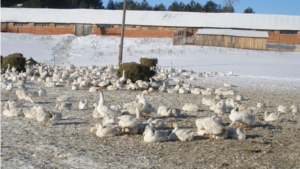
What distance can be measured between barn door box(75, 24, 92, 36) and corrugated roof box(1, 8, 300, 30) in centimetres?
65

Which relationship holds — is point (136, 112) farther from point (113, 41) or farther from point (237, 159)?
point (113, 41)

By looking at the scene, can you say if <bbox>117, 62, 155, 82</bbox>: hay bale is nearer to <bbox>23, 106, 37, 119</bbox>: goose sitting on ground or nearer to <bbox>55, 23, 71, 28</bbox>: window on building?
<bbox>23, 106, 37, 119</bbox>: goose sitting on ground

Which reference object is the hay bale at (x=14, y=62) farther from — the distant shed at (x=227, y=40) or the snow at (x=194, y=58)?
the distant shed at (x=227, y=40)

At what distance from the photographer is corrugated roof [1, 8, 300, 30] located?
51.7 metres

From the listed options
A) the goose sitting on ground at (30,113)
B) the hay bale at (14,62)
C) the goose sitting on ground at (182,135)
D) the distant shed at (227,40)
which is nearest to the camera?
the goose sitting on ground at (182,135)

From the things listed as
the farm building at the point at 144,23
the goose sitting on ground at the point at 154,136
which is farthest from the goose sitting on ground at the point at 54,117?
the farm building at the point at 144,23

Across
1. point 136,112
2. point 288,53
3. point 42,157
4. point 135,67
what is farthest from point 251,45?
point 42,157

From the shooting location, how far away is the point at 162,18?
55.1 m

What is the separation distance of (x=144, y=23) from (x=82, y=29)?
8.38m

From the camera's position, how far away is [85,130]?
8633mm

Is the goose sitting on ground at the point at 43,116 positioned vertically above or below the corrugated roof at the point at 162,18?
below

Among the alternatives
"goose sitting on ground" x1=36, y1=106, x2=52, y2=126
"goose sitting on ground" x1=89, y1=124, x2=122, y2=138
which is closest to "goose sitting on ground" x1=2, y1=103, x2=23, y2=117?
"goose sitting on ground" x1=36, y1=106, x2=52, y2=126

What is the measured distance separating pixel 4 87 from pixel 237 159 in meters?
9.63

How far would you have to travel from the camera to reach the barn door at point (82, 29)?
5506cm
